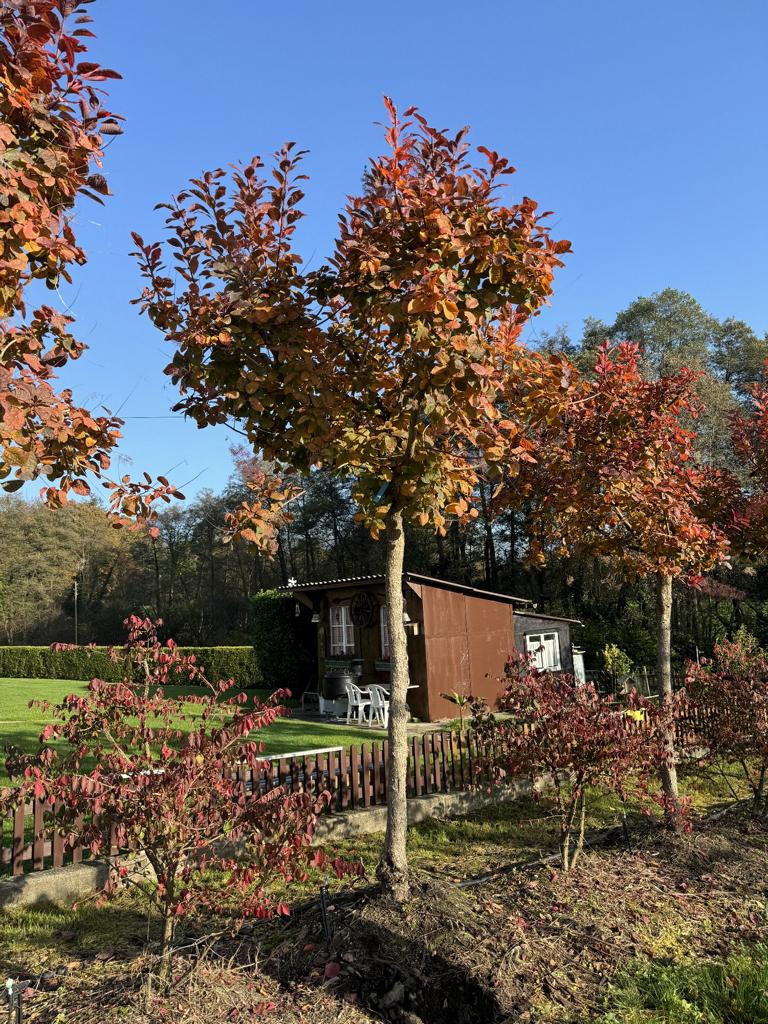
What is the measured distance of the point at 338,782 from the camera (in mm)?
6574

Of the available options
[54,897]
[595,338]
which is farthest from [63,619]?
[54,897]

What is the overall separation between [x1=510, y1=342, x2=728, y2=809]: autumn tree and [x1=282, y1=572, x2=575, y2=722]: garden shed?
22.8ft

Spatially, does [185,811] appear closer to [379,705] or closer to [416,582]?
[379,705]

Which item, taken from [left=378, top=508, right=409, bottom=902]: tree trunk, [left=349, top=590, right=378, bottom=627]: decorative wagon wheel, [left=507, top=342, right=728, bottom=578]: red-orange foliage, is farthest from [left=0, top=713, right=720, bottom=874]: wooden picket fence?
[left=349, top=590, right=378, bottom=627]: decorative wagon wheel

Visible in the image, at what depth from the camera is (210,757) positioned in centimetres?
319

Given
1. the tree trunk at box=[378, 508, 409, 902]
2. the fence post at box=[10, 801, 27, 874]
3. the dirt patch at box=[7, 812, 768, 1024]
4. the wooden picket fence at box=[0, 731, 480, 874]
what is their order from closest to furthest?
the dirt patch at box=[7, 812, 768, 1024] < the tree trunk at box=[378, 508, 409, 902] < the fence post at box=[10, 801, 27, 874] < the wooden picket fence at box=[0, 731, 480, 874]

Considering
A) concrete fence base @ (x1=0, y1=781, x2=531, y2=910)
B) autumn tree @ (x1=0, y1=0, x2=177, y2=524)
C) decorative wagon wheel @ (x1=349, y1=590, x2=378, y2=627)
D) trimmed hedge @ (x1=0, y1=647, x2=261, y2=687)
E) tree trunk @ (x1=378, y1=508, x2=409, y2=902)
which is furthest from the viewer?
trimmed hedge @ (x1=0, y1=647, x2=261, y2=687)

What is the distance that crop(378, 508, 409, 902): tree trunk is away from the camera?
393 centimetres

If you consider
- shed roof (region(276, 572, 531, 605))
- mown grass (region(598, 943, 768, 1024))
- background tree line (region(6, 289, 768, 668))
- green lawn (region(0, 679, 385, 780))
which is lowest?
mown grass (region(598, 943, 768, 1024))

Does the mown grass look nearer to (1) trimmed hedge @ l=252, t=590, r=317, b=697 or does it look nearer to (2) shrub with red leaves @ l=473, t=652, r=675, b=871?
(2) shrub with red leaves @ l=473, t=652, r=675, b=871

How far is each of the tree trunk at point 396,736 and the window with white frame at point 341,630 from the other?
11.9 m

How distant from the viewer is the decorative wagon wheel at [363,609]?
1538 centimetres

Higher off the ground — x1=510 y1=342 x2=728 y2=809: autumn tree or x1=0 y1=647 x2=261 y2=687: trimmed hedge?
x1=510 y1=342 x2=728 y2=809: autumn tree

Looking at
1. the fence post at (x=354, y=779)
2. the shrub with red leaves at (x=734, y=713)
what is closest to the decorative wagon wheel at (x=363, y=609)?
the fence post at (x=354, y=779)
